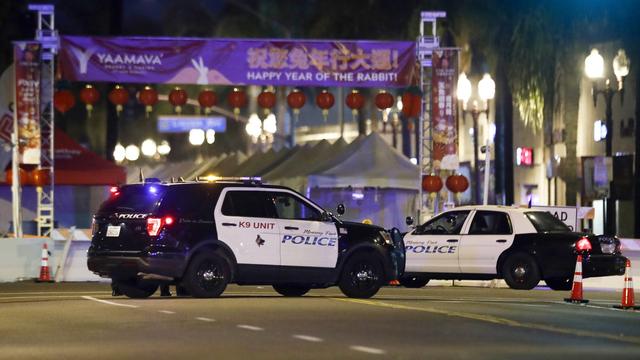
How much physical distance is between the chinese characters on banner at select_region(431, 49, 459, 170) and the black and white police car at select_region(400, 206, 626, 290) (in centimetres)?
640

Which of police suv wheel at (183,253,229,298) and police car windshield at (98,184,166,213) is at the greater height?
police car windshield at (98,184,166,213)

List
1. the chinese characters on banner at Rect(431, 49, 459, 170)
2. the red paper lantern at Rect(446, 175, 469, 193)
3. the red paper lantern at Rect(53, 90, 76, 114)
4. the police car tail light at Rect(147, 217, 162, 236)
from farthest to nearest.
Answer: the red paper lantern at Rect(53, 90, 76, 114), the red paper lantern at Rect(446, 175, 469, 193), the chinese characters on banner at Rect(431, 49, 459, 170), the police car tail light at Rect(147, 217, 162, 236)

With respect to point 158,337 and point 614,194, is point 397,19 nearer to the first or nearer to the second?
point 614,194

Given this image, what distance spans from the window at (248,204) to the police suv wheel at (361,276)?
4.60 ft

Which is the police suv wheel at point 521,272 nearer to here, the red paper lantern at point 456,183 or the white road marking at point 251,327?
the red paper lantern at point 456,183

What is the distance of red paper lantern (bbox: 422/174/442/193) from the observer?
31.0m

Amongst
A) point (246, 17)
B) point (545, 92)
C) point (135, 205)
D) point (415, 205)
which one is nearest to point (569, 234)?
point (135, 205)

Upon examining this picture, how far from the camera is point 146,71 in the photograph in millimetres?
31141

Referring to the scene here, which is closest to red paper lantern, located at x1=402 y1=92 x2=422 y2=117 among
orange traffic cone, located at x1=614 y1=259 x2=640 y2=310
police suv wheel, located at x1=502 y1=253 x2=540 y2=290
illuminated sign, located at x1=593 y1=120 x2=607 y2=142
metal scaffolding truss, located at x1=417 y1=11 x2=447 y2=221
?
metal scaffolding truss, located at x1=417 y1=11 x2=447 y2=221

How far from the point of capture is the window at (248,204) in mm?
19766

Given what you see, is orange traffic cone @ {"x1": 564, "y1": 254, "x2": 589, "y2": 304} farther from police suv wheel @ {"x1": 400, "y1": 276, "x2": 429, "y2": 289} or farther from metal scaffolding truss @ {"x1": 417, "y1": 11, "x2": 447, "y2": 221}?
metal scaffolding truss @ {"x1": 417, "y1": 11, "x2": 447, "y2": 221}

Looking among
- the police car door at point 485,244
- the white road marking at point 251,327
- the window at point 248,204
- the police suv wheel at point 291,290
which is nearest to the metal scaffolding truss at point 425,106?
the police car door at point 485,244

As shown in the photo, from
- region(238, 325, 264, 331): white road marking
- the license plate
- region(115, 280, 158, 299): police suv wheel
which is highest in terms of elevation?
the license plate

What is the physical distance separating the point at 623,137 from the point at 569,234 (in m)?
23.9
